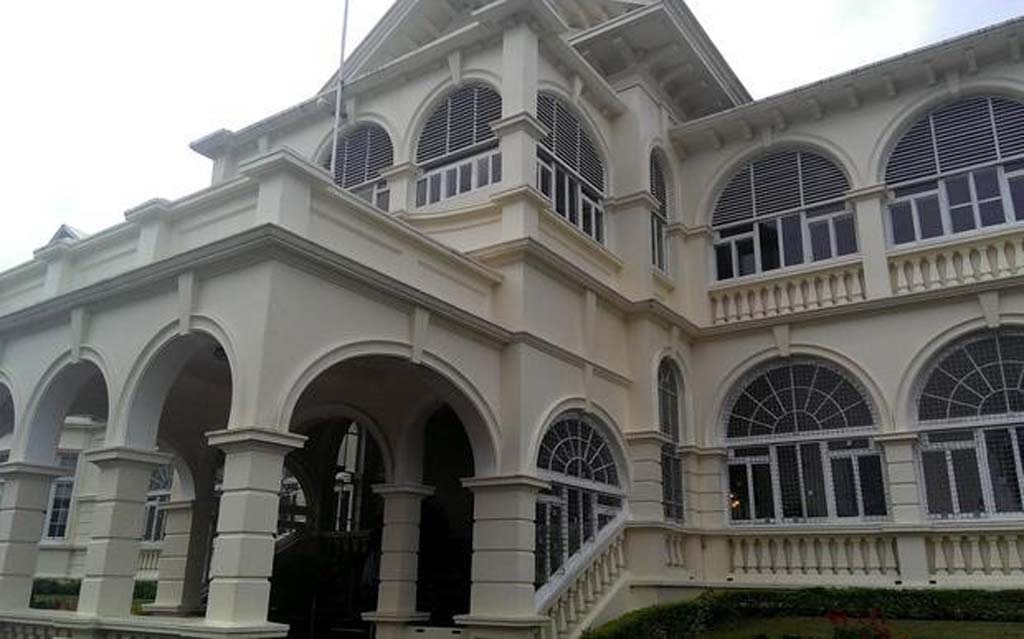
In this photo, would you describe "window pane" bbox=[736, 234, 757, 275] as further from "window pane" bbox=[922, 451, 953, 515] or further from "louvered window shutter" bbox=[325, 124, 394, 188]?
"louvered window shutter" bbox=[325, 124, 394, 188]

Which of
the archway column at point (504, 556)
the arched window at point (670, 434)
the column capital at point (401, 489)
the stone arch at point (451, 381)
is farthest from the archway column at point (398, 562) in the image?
the arched window at point (670, 434)

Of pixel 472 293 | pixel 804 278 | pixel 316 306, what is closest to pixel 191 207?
pixel 316 306

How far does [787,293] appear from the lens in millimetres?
14523

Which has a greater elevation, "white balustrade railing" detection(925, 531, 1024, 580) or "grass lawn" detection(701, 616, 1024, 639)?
"white balustrade railing" detection(925, 531, 1024, 580)

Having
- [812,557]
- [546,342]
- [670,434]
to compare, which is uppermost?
[546,342]

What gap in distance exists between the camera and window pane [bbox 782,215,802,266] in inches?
583

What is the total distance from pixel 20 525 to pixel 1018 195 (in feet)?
48.4

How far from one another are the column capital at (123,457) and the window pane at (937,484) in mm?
10645

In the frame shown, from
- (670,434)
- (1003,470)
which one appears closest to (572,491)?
(670,434)

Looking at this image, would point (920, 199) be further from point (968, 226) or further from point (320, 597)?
point (320, 597)

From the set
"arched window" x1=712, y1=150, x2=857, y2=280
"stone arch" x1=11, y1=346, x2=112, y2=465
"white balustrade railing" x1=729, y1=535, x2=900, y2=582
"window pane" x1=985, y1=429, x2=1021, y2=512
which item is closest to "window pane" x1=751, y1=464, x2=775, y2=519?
"white balustrade railing" x1=729, y1=535, x2=900, y2=582

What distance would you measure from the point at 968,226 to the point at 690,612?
7.48 metres

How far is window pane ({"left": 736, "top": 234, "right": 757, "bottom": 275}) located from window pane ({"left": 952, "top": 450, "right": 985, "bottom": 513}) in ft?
15.1

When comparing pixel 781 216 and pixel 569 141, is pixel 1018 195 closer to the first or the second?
pixel 781 216
